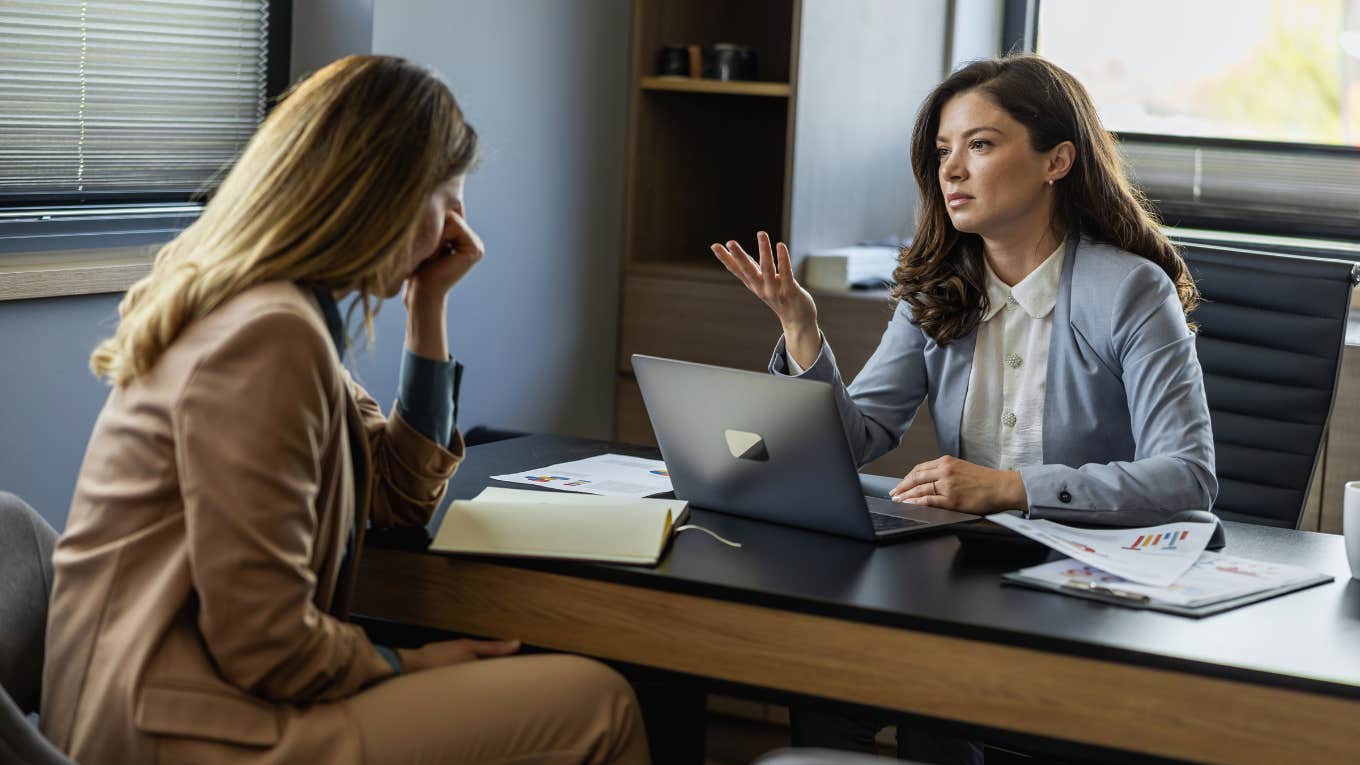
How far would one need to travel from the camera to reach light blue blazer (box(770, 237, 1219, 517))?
74.5 inches

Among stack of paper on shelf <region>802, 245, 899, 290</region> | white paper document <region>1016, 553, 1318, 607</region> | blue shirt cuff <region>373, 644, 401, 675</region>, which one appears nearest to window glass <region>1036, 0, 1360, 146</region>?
stack of paper on shelf <region>802, 245, 899, 290</region>

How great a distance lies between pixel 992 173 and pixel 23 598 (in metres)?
1.39

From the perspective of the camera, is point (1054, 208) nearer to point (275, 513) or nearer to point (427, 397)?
point (427, 397)

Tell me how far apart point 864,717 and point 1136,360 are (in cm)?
78

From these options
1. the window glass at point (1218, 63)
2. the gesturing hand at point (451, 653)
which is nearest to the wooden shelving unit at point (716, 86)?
the window glass at point (1218, 63)

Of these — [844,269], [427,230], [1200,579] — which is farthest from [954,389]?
[844,269]

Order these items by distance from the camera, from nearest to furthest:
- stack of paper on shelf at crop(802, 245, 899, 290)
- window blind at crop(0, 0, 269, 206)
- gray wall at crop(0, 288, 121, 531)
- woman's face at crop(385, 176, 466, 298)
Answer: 1. woman's face at crop(385, 176, 466, 298)
2. gray wall at crop(0, 288, 121, 531)
3. window blind at crop(0, 0, 269, 206)
4. stack of paper on shelf at crop(802, 245, 899, 290)

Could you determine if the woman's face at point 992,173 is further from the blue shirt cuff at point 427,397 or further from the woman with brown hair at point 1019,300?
the blue shirt cuff at point 427,397

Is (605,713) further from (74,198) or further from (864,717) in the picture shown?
(74,198)

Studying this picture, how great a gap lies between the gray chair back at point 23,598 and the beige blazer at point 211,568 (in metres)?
0.09

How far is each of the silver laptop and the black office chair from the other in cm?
74

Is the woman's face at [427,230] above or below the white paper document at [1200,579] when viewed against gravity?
above

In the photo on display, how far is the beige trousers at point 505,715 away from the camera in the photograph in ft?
4.80

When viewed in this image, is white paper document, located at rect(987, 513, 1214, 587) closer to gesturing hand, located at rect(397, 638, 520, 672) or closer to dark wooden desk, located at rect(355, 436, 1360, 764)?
dark wooden desk, located at rect(355, 436, 1360, 764)
